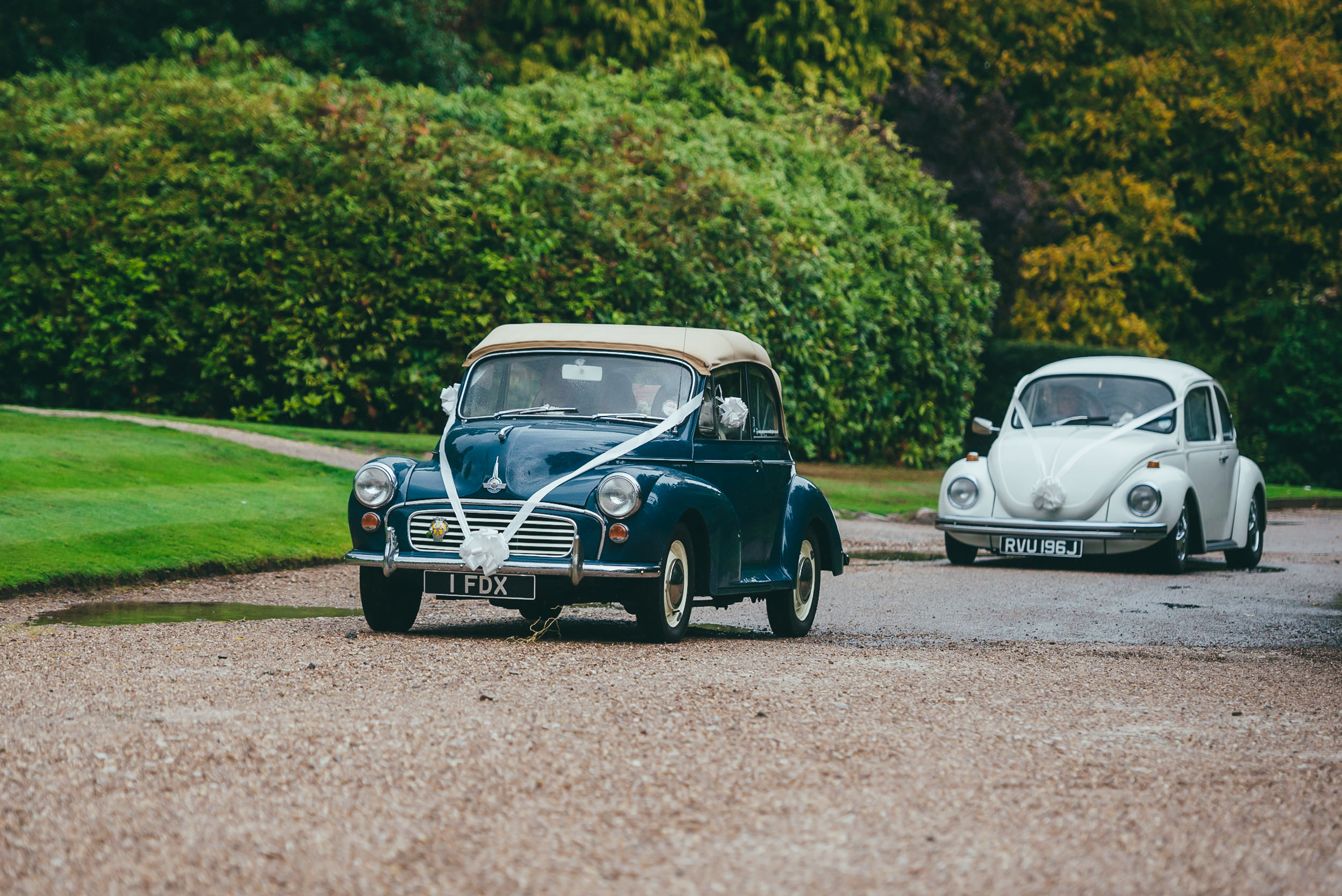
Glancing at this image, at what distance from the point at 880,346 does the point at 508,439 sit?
20.0 m

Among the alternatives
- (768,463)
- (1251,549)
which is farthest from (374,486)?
(1251,549)

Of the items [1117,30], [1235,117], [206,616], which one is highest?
[1117,30]

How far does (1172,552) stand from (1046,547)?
115cm

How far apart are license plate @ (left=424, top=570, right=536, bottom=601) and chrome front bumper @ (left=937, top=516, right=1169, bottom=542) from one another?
6950mm

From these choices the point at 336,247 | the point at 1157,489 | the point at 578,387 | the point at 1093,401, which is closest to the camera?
→ the point at 578,387

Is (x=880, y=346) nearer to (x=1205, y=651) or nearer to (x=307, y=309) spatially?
(x=307, y=309)

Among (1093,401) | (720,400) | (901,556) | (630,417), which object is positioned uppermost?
(1093,401)

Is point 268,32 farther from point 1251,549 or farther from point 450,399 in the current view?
point 450,399

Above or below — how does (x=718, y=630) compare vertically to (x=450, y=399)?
below

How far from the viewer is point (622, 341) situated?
9.73 meters

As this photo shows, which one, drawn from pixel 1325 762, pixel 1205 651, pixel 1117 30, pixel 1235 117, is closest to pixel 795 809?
pixel 1325 762

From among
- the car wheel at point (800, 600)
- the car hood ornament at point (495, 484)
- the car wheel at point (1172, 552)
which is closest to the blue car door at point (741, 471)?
the car wheel at point (800, 600)

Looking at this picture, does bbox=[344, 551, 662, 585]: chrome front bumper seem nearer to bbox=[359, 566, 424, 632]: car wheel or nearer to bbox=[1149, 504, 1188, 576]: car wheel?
bbox=[359, 566, 424, 632]: car wheel

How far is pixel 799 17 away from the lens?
116 ft
